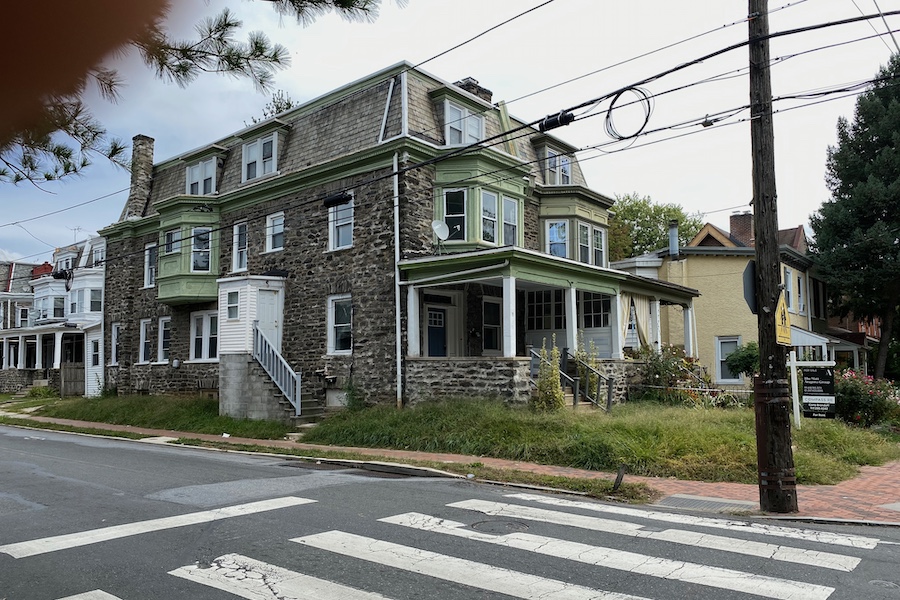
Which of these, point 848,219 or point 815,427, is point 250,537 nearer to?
point 815,427

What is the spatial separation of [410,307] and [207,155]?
38.3 feet

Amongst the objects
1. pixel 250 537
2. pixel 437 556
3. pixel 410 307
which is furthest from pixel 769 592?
pixel 410 307

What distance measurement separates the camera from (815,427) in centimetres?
1423

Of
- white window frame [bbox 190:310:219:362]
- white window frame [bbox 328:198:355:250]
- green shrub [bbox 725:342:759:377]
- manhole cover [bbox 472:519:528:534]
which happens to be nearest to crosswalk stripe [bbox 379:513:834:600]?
manhole cover [bbox 472:519:528:534]

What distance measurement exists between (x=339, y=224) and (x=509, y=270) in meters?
6.23

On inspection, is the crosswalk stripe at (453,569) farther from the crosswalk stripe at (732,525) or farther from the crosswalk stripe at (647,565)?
the crosswalk stripe at (732,525)

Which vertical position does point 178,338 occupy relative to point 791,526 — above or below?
above

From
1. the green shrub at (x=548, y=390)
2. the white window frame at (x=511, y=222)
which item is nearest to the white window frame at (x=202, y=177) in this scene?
the white window frame at (x=511, y=222)

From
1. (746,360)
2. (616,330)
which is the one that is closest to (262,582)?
(616,330)

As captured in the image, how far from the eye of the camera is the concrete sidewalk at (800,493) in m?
9.01

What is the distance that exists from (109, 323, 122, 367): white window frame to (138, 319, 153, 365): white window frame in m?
1.41

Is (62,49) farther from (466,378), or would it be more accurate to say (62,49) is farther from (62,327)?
(62,327)

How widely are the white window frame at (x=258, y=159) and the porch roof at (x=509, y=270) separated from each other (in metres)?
7.27

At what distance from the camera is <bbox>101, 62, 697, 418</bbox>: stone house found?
1834cm
